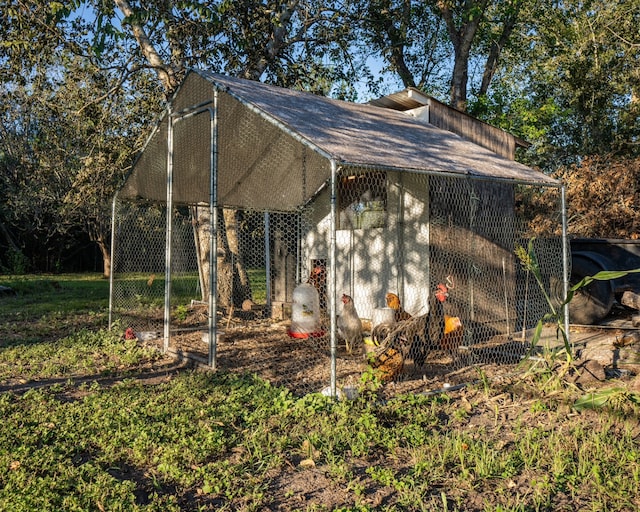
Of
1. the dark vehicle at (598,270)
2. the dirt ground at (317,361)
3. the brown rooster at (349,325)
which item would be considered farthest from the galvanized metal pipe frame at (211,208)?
the dark vehicle at (598,270)

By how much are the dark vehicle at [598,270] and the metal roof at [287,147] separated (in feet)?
6.79

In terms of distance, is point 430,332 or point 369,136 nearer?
point 430,332

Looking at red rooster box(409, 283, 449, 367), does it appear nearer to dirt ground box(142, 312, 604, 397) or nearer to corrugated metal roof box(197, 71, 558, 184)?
dirt ground box(142, 312, 604, 397)

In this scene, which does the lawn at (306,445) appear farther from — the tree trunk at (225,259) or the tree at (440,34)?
the tree at (440,34)

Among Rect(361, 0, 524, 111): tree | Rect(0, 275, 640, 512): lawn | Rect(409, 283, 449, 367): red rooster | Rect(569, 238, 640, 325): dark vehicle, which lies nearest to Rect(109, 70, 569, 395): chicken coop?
Rect(409, 283, 449, 367): red rooster

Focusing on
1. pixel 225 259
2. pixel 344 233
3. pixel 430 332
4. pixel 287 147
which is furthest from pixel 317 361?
pixel 225 259

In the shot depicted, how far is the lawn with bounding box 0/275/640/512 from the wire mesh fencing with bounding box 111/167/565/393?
83cm

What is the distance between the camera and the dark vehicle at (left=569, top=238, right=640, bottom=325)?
832 centimetres

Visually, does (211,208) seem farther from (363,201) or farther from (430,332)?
(363,201)

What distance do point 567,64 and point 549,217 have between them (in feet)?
21.0

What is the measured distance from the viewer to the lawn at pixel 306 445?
314 cm

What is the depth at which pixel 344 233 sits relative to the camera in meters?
9.11

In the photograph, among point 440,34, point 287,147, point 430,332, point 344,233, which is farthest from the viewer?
point 440,34

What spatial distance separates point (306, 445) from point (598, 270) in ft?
20.0
